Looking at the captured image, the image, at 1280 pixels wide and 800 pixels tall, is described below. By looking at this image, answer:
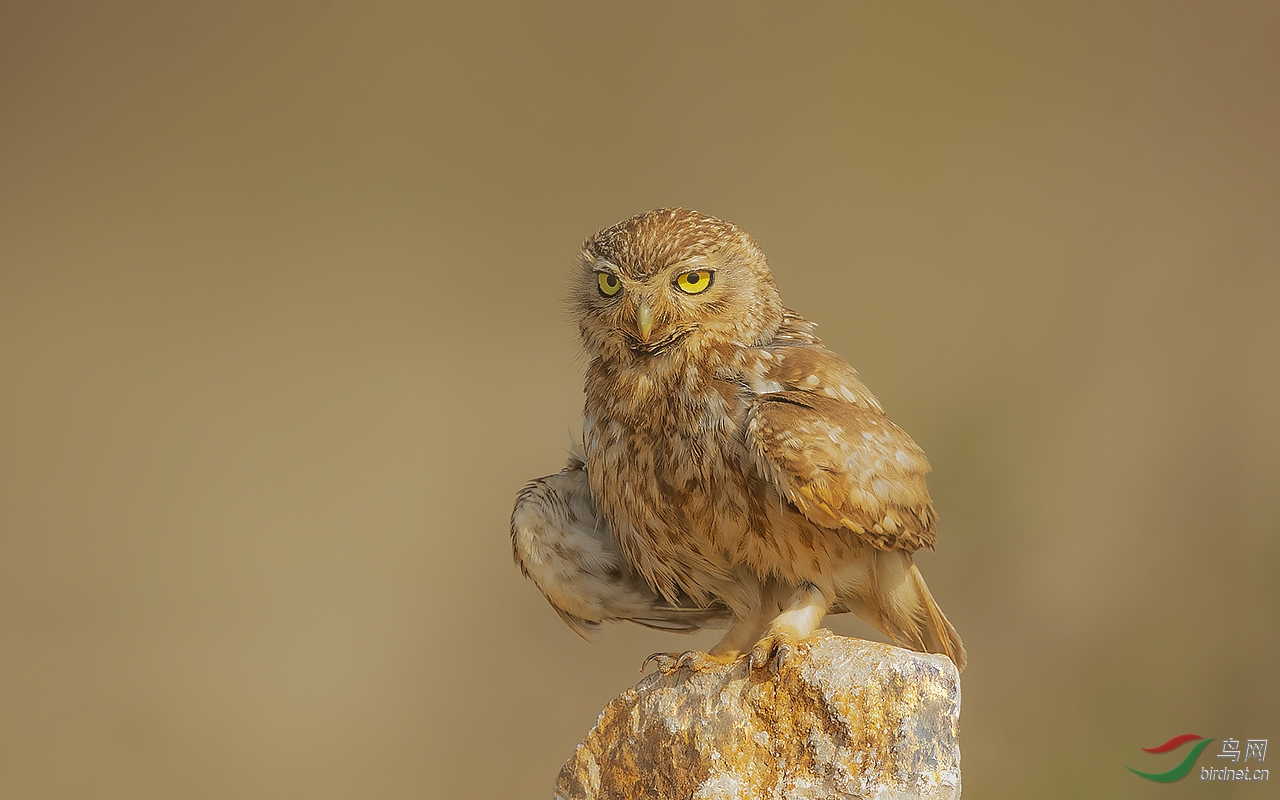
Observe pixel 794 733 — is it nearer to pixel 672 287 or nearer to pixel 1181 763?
pixel 672 287

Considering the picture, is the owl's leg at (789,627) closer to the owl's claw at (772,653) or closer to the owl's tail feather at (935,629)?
the owl's claw at (772,653)

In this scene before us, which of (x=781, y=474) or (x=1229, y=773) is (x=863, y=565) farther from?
(x=1229, y=773)

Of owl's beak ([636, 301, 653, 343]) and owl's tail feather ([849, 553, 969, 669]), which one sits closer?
owl's beak ([636, 301, 653, 343])

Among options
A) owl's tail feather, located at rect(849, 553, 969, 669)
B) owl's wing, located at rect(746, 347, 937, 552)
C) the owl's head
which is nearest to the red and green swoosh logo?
owl's tail feather, located at rect(849, 553, 969, 669)

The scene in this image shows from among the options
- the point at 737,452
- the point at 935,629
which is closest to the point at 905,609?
the point at 935,629

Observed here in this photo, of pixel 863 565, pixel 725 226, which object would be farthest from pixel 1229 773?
pixel 725 226

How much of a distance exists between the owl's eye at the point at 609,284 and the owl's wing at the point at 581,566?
494mm

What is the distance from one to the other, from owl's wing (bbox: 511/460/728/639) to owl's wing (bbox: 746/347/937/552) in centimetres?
49

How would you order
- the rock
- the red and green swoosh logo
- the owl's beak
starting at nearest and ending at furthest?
the rock, the owl's beak, the red and green swoosh logo

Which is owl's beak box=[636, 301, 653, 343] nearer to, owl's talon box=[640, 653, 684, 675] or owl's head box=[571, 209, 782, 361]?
owl's head box=[571, 209, 782, 361]

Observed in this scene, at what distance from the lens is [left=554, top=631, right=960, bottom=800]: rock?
1598 millimetres

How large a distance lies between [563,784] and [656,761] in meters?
0.20

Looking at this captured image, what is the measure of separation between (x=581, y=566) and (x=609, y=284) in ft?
1.97

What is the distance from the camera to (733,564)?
1.86 m
